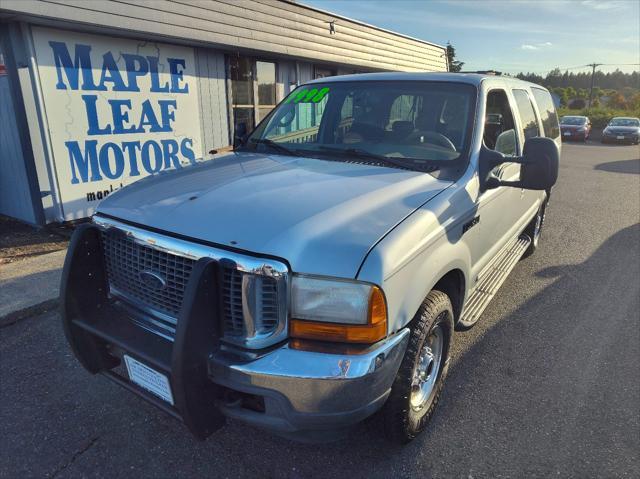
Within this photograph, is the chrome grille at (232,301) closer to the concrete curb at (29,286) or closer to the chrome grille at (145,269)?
the chrome grille at (145,269)

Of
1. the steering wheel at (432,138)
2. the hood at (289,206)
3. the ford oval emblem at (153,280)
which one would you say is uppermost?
the steering wheel at (432,138)

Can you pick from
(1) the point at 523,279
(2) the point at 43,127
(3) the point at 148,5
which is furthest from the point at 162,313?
(3) the point at 148,5

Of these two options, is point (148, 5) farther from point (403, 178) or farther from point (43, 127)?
point (403, 178)

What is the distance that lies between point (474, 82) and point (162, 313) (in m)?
2.58

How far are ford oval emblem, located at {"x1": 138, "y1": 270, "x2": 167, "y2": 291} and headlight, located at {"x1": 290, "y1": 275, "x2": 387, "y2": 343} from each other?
2.20ft

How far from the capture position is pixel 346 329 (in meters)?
1.93

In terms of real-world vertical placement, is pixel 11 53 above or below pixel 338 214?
above

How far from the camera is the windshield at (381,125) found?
10.0ft

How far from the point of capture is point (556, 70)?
96.3 m

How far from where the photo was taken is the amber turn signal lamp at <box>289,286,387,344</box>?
1927 mm

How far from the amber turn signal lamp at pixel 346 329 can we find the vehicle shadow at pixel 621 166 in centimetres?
1522

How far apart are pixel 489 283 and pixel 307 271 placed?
2329mm

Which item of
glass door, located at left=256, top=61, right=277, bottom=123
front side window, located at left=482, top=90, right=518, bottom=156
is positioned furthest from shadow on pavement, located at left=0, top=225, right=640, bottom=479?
glass door, located at left=256, top=61, right=277, bottom=123

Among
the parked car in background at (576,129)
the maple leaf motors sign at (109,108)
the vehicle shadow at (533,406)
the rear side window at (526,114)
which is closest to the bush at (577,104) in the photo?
the parked car in background at (576,129)
